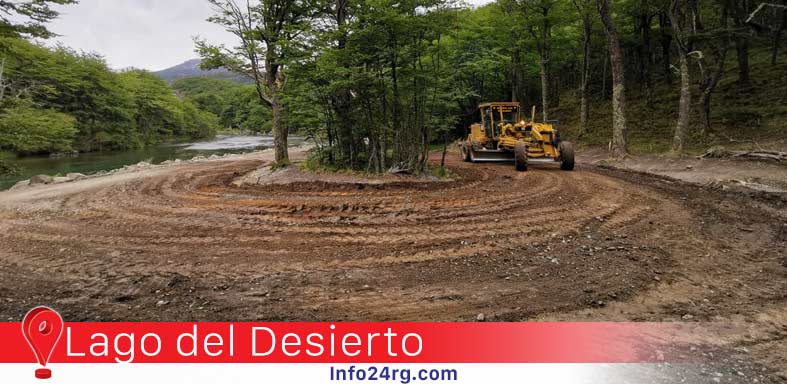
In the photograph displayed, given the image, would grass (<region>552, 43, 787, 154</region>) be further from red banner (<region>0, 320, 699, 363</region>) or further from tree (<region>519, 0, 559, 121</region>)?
red banner (<region>0, 320, 699, 363</region>)

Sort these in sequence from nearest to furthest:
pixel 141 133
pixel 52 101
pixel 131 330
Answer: pixel 131 330 → pixel 52 101 → pixel 141 133

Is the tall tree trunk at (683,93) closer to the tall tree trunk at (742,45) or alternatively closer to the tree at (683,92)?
the tree at (683,92)

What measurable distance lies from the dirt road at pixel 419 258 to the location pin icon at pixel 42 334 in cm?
77

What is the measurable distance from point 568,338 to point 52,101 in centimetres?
4769

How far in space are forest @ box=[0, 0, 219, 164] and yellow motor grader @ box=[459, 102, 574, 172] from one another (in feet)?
58.3

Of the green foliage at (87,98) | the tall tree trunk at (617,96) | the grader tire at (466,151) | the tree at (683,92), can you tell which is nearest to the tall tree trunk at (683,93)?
the tree at (683,92)

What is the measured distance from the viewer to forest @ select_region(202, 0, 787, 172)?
10.1 m

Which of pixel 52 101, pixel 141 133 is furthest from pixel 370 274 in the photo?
pixel 141 133

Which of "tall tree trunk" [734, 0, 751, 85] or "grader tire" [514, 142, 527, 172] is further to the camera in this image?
"tall tree trunk" [734, 0, 751, 85]

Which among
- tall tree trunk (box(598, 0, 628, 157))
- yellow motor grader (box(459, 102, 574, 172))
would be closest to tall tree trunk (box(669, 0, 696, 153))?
tall tree trunk (box(598, 0, 628, 157))

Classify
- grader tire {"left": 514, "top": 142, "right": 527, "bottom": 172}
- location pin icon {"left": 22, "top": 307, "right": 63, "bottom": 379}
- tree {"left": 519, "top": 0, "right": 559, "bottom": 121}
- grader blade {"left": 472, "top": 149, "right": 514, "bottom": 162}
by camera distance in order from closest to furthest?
1. location pin icon {"left": 22, "top": 307, "right": 63, "bottom": 379}
2. grader tire {"left": 514, "top": 142, "right": 527, "bottom": 172}
3. grader blade {"left": 472, "top": 149, "right": 514, "bottom": 162}
4. tree {"left": 519, "top": 0, "right": 559, "bottom": 121}

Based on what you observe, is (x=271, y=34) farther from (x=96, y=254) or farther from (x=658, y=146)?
(x=658, y=146)

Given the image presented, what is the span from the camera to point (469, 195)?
316 inches

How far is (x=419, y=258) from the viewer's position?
4449 millimetres
